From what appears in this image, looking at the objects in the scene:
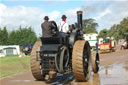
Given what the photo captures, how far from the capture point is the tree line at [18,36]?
46.5 m

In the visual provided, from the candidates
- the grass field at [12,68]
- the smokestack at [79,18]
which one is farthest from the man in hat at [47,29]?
the grass field at [12,68]

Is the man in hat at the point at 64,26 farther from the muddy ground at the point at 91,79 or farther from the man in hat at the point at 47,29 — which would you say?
the muddy ground at the point at 91,79

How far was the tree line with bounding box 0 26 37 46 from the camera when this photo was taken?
46.5 meters

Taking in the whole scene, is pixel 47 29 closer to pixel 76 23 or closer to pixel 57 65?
pixel 57 65

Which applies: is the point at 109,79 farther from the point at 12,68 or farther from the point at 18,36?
the point at 18,36

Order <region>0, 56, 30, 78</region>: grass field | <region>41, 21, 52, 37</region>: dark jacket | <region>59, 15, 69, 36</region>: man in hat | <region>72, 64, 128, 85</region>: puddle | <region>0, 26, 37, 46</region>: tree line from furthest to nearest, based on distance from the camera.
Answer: <region>0, 26, 37, 46</region>: tree line
<region>0, 56, 30, 78</region>: grass field
<region>59, 15, 69, 36</region>: man in hat
<region>41, 21, 52, 37</region>: dark jacket
<region>72, 64, 128, 85</region>: puddle

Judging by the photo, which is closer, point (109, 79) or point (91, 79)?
point (109, 79)

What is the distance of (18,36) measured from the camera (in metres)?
50.6

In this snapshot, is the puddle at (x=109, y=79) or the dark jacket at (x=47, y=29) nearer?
the puddle at (x=109, y=79)

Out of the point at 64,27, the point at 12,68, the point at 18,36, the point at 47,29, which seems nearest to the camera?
the point at 47,29

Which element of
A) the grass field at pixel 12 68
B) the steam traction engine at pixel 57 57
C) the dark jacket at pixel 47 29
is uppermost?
the dark jacket at pixel 47 29

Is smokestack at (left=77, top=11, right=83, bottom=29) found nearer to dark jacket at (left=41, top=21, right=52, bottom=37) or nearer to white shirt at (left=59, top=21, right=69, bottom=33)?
white shirt at (left=59, top=21, right=69, bottom=33)

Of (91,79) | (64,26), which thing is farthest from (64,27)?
(91,79)

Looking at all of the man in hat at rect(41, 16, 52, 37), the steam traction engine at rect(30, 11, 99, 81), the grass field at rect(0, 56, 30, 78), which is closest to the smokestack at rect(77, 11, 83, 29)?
the steam traction engine at rect(30, 11, 99, 81)
